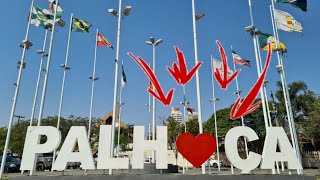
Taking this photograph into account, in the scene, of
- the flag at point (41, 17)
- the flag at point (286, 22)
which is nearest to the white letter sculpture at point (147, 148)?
the flag at point (286, 22)

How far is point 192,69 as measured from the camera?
1213 centimetres

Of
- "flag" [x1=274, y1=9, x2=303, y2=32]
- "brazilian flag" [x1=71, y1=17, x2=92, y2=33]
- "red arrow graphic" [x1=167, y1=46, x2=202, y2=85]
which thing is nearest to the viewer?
"red arrow graphic" [x1=167, y1=46, x2=202, y2=85]

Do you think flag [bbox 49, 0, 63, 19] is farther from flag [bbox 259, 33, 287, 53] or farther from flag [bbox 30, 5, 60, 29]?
flag [bbox 259, 33, 287, 53]

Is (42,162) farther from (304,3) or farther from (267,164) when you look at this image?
(304,3)

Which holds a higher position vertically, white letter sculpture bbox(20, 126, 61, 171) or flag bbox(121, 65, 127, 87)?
flag bbox(121, 65, 127, 87)

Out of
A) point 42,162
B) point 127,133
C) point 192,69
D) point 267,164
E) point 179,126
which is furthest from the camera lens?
point 127,133

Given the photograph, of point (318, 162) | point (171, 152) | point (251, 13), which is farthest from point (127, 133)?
point (251, 13)

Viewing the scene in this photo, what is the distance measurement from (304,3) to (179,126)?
115 feet

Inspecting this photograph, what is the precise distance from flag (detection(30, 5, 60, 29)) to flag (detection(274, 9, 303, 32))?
1386cm

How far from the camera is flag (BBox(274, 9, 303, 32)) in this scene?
54.6 ft

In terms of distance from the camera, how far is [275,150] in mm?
10711

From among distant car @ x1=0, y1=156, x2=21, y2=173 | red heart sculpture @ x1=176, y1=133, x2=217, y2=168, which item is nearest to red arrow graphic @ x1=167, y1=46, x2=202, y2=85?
red heart sculpture @ x1=176, y1=133, x2=217, y2=168

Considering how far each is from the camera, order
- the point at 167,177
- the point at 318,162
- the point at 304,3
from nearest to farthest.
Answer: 1. the point at 167,177
2. the point at 304,3
3. the point at 318,162

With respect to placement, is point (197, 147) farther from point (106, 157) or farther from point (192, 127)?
point (192, 127)
